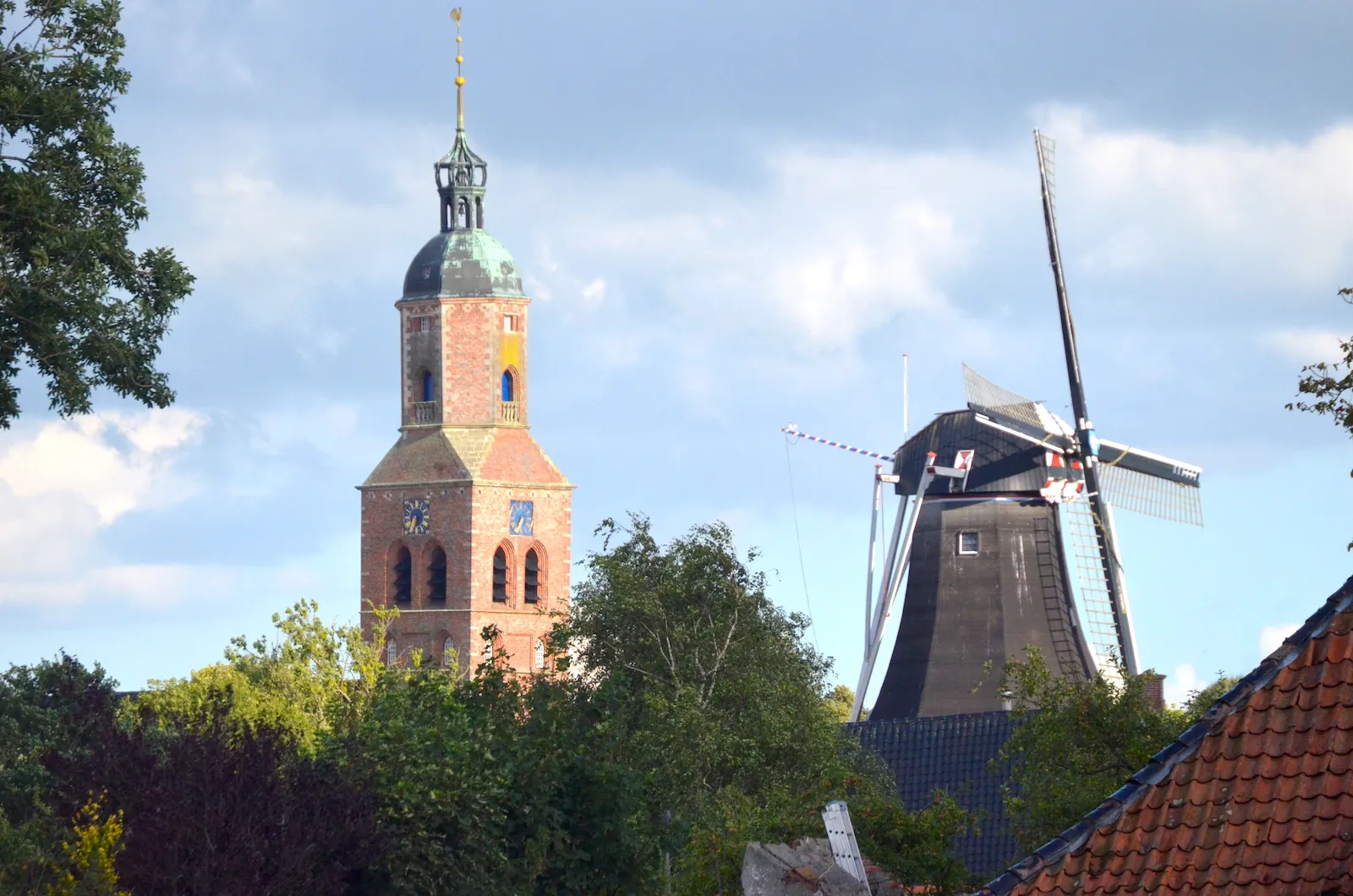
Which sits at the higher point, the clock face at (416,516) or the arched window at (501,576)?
the clock face at (416,516)

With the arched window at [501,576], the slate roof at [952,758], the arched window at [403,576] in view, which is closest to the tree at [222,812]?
the slate roof at [952,758]

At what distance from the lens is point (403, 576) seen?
99750 millimetres

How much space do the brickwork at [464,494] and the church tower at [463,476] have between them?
0.05m

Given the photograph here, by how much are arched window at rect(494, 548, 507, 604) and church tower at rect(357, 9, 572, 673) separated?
52 millimetres

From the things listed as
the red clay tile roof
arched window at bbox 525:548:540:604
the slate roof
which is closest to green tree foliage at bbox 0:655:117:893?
the red clay tile roof

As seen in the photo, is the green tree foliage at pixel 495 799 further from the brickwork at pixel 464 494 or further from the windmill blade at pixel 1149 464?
the brickwork at pixel 464 494

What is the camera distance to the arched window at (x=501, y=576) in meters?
98.8

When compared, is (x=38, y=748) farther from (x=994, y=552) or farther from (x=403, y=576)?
(x=403, y=576)

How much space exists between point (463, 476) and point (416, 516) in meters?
2.94

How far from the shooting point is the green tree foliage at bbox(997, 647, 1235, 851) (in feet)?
95.7

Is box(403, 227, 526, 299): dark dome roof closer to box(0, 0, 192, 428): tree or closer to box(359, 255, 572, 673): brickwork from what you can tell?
box(359, 255, 572, 673): brickwork

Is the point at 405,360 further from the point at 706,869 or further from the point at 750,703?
the point at 706,869

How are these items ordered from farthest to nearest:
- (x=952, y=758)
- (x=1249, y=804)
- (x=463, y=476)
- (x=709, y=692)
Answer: (x=463, y=476), (x=952, y=758), (x=709, y=692), (x=1249, y=804)

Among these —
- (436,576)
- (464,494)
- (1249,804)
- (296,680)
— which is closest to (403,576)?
(436,576)
